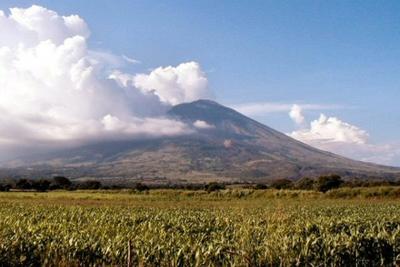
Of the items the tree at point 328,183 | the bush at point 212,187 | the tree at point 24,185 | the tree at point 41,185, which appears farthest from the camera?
the tree at point 24,185

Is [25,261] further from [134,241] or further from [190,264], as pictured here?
[190,264]

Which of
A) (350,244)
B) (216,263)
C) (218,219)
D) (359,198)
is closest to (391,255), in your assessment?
(350,244)

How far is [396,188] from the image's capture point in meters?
89.3

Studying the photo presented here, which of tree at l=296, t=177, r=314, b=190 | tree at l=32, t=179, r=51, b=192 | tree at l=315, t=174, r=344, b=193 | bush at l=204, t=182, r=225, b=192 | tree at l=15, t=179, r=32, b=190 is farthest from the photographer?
tree at l=15, t=179, r=32, b=190

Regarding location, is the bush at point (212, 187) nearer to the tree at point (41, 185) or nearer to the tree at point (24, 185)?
the tree at point (41, 185)

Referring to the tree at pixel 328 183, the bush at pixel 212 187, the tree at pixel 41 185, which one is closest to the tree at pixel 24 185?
the tree at pixel 41 185

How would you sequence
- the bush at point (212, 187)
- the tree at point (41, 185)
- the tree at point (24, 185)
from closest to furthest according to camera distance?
the bush at point (212, 187) → the tree at point (41, 185) → the tree at point (24, 185)

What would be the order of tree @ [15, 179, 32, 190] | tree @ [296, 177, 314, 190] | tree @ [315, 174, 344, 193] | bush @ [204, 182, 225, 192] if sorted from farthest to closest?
tree @ [15, 179, 32, 190]
bush @ [204, 182, 225, 192]
tree @ [296, 177, 314, 190]
tree @ [315, 174, 344, 193]

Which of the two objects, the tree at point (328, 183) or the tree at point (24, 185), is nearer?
the tree at point (328, 183)

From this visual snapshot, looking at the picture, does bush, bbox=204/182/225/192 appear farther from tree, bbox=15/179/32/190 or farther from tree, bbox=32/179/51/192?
tree, bbox=15/179/32/190

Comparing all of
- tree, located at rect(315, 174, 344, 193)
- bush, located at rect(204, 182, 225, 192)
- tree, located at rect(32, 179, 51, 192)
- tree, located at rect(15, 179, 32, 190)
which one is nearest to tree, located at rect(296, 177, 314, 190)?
tree, located at rect(315, 174, 344, 193)

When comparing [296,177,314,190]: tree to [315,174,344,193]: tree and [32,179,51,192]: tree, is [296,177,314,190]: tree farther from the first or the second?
[32,179,51,192]: tree

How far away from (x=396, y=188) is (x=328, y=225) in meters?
70.3

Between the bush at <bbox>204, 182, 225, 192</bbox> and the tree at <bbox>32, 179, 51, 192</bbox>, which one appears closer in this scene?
the bush at <bbox>204, 182, 225, 192</bbox>
